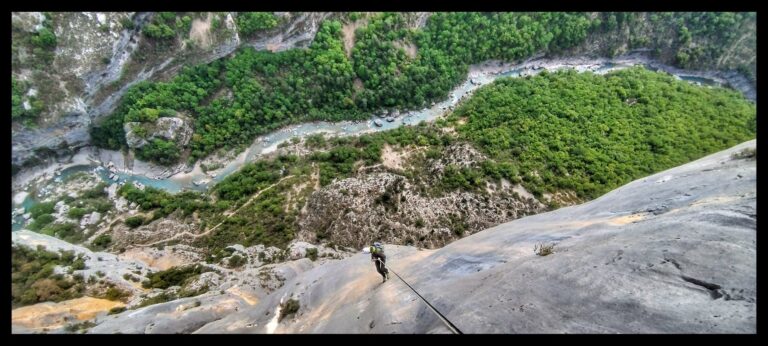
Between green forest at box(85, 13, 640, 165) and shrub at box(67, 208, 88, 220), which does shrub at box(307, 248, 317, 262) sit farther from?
shrub at box(67, 208, 88, 220)

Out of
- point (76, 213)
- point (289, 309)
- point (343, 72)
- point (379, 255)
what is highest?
point (343, 72)

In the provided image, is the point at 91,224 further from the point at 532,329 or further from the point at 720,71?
the point at 720,71

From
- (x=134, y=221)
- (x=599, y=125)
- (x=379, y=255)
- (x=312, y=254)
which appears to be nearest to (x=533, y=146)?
(x=599, y=125)

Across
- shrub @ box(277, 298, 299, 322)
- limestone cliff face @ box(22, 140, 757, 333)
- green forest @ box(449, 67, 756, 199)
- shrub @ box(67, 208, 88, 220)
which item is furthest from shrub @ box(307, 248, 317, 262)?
shrub @ box(67, 208, 88, 220)

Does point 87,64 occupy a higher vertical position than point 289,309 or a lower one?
higher

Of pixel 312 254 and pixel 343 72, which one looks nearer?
pixel 312 254

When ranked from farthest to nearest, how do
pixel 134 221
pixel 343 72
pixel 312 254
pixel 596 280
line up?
1. pixel 343 72
2. pixel 134 221
3. pixel 312 254
4. pixel 596 280

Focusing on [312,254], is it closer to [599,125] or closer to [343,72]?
[343,72]

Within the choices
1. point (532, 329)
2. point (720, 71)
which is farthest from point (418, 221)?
point (720, 71)
